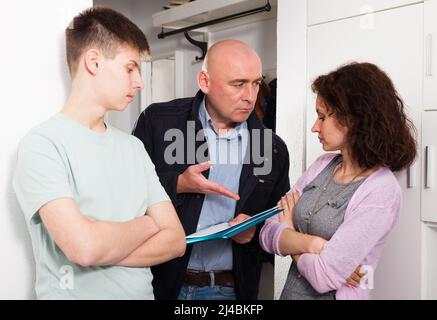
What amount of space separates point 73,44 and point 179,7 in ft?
5.42

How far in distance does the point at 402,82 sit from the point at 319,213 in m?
0.54

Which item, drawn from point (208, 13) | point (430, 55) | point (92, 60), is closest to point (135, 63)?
point (92, 60)

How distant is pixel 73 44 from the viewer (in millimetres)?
937

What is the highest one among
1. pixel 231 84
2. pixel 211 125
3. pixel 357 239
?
pixel 231 84

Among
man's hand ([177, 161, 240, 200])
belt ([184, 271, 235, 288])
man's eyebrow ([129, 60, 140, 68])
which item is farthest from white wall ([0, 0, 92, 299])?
belt ([184, 271, 235, 288])

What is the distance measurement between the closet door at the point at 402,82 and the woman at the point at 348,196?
0.30 metres

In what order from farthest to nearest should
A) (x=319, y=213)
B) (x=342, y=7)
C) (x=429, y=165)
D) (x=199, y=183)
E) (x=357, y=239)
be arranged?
(x=342, y=7), (x=429, y=165), (x=199, y=183), (x=319, y=213), (x=357, y=239)

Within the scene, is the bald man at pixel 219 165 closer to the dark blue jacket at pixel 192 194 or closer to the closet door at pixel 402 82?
the dark blue jacket at pixel 192 194

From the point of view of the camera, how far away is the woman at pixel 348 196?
1.08 meters

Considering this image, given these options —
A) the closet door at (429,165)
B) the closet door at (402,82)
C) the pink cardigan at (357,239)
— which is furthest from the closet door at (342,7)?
the pink cardigan at (357,239)

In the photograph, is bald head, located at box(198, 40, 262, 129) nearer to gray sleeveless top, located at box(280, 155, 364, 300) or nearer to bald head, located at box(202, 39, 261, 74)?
bald head, located at box(202, 39, 261, 74)

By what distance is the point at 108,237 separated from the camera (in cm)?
83

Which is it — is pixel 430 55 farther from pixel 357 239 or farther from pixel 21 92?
pixel 21 92

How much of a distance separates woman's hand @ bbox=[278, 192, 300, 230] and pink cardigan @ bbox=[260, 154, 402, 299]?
0.14 m
